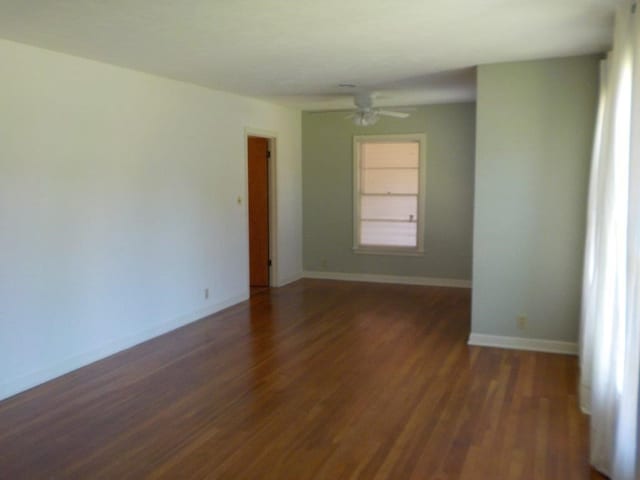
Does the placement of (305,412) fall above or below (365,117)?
below

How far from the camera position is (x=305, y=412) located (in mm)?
3689

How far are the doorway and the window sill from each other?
4.58ft

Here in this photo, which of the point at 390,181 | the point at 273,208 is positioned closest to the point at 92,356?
the point at 273,208

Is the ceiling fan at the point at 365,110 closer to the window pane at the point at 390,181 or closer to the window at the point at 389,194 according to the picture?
the window at the point at 389,194

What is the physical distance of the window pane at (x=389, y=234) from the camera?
8.09 m

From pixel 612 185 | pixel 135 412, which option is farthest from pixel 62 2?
pixel 612 185

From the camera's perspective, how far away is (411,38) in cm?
387

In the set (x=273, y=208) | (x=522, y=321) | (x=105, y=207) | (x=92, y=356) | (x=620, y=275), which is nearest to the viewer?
(x=620, y=275)

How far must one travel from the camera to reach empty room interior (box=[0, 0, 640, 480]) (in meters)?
3.07

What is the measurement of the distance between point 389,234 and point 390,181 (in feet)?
2.55

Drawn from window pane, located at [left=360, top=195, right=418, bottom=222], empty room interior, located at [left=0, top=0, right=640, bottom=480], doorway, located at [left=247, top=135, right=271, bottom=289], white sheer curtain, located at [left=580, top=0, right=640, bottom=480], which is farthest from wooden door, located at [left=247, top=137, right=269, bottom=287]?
white sheer curtain, located at [left=580, top=0, right=640, bottom=480]

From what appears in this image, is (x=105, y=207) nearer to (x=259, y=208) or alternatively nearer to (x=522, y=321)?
(x=259, y=208)

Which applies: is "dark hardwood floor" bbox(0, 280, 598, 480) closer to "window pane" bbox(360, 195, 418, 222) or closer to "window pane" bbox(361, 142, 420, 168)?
"window pane" bbox(360, 195, 418, 222)

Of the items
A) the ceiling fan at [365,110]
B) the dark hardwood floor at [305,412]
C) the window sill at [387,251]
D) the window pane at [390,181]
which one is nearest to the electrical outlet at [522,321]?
the dark hardwood floor at [305,412]
